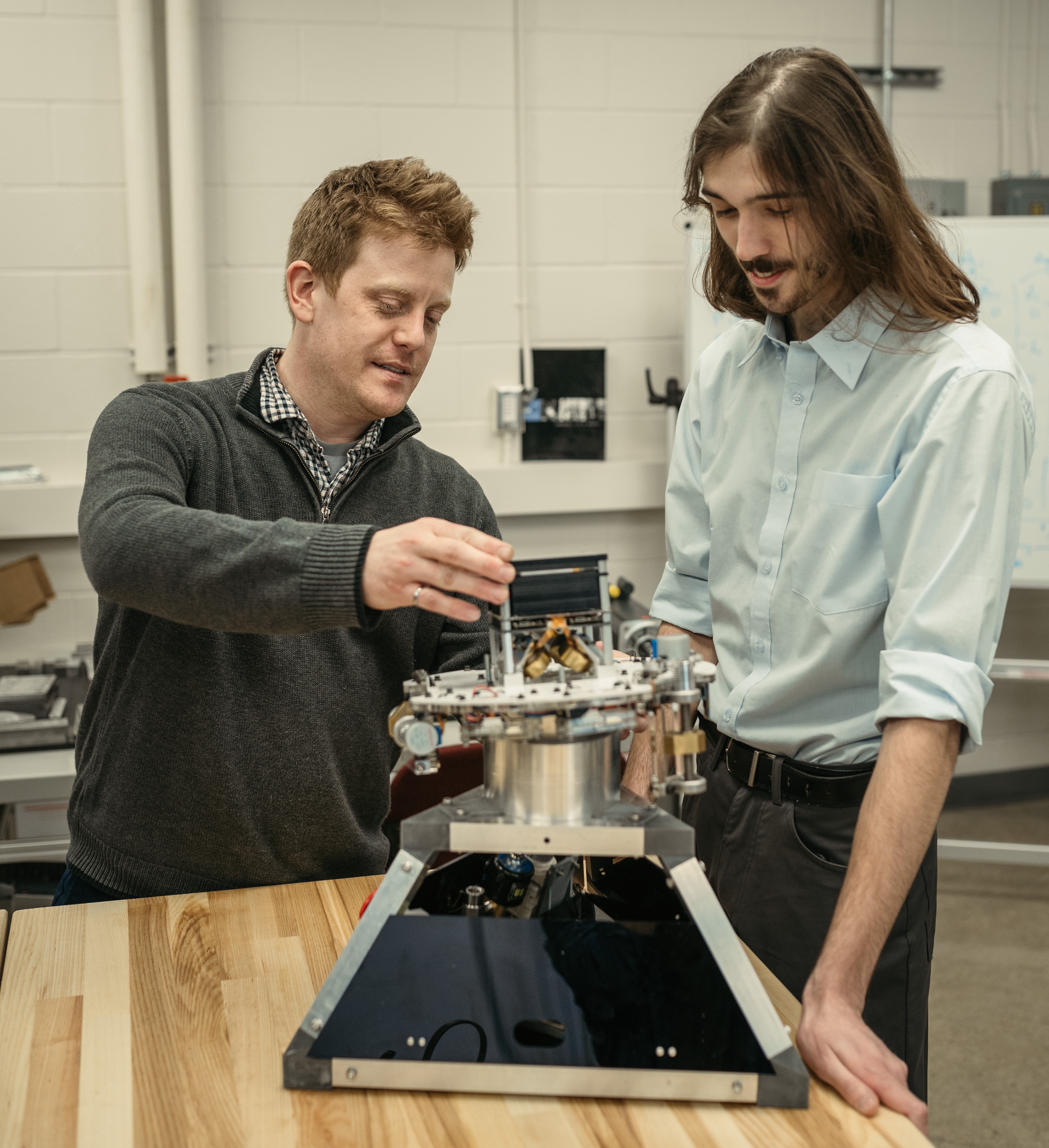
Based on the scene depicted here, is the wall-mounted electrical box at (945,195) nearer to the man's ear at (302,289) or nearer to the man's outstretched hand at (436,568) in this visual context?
the man's ear at (302,289)

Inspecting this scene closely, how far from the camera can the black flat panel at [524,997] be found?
918 mm

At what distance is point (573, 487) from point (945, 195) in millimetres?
1515

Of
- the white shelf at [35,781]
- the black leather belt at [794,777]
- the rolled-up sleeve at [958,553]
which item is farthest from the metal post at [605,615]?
the white shelf at [35,781]

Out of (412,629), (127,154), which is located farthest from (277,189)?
(412,629)

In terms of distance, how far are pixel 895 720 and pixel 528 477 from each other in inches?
90.2

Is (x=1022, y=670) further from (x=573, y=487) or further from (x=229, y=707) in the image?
(x=229, y=707)

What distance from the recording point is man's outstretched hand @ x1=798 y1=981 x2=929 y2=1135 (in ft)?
2.95

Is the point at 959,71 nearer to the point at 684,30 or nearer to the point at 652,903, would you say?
the point at 684,30

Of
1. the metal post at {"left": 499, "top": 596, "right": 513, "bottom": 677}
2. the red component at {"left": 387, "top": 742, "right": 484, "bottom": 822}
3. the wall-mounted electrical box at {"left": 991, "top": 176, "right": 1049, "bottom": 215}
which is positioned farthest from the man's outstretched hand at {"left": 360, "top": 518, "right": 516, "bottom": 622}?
the wall-mounted electrical box at {"left": 991, "top": 176, "right": 1049, "bottom": 215}

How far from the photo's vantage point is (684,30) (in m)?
3.28

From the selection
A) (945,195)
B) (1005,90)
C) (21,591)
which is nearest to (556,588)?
(21,591)

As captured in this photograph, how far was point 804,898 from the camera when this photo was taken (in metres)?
1.30

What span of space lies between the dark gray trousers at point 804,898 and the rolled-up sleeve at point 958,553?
0.26 metres

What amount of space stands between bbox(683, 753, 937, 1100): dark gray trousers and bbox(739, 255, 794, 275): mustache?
61 cm
